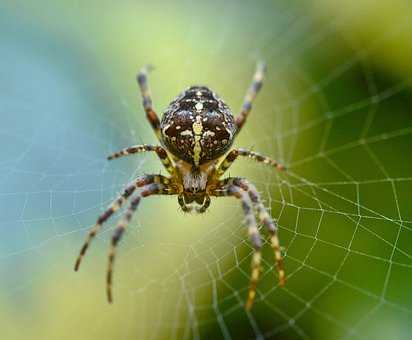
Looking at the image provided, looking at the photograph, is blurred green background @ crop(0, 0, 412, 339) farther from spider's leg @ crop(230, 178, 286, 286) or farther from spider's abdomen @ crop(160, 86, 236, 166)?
spider's abdomen @ crop(160, 86, 236, 166)

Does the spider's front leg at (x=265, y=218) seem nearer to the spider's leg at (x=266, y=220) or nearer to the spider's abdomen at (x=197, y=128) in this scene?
the spider's leg at (x=266, y=220)

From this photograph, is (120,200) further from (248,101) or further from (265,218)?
(248,101)

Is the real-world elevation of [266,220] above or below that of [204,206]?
below

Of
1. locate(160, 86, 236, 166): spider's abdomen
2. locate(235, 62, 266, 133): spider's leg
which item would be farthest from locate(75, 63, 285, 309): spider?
locate(235, 62, 266, 133): spider's leg

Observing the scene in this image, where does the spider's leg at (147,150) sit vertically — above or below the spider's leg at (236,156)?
above

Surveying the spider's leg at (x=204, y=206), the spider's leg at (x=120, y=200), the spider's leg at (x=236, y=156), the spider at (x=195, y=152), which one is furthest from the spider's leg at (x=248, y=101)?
the spider's leg at (x=120, y=200)

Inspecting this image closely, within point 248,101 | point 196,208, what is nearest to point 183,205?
point 196,208

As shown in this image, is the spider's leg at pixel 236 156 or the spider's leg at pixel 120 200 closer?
the spider's leg at pixel 120 200
